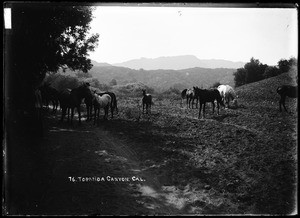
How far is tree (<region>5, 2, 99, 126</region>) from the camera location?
1039cm

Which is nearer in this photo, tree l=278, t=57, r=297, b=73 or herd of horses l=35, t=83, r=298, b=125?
tree l=278, t=57, r=297, b=73

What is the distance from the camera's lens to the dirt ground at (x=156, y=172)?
26.0ft

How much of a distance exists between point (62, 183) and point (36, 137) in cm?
366

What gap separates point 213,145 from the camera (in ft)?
39.2

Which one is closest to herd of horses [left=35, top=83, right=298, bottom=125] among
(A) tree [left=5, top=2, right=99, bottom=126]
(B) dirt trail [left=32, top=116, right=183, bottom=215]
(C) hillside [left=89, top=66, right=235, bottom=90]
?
(A) tree [left=5, top=2, right=99, bottom=126]

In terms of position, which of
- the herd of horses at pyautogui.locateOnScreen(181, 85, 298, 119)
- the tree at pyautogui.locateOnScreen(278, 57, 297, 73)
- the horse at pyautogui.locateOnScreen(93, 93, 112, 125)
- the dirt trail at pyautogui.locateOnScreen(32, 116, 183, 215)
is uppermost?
the tree at pyautogui.locateOnScreen(278, 57, 297, 73)

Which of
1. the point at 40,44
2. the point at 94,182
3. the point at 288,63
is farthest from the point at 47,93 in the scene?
the point at 288,63

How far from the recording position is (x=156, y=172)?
32.7 ft

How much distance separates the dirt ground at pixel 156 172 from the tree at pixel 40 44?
95.1 inches

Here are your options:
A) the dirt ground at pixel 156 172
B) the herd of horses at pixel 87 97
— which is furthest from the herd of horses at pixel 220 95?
the dirt ground at pixel 156 172

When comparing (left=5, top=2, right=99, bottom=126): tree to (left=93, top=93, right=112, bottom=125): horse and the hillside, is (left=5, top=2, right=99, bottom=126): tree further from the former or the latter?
the hillside

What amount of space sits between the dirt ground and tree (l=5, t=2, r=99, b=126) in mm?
2416

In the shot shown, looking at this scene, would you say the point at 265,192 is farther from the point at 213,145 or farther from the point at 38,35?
the point at 38,35

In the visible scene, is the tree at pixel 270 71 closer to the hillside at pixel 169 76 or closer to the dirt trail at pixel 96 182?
the hillside at pixel 169 76
